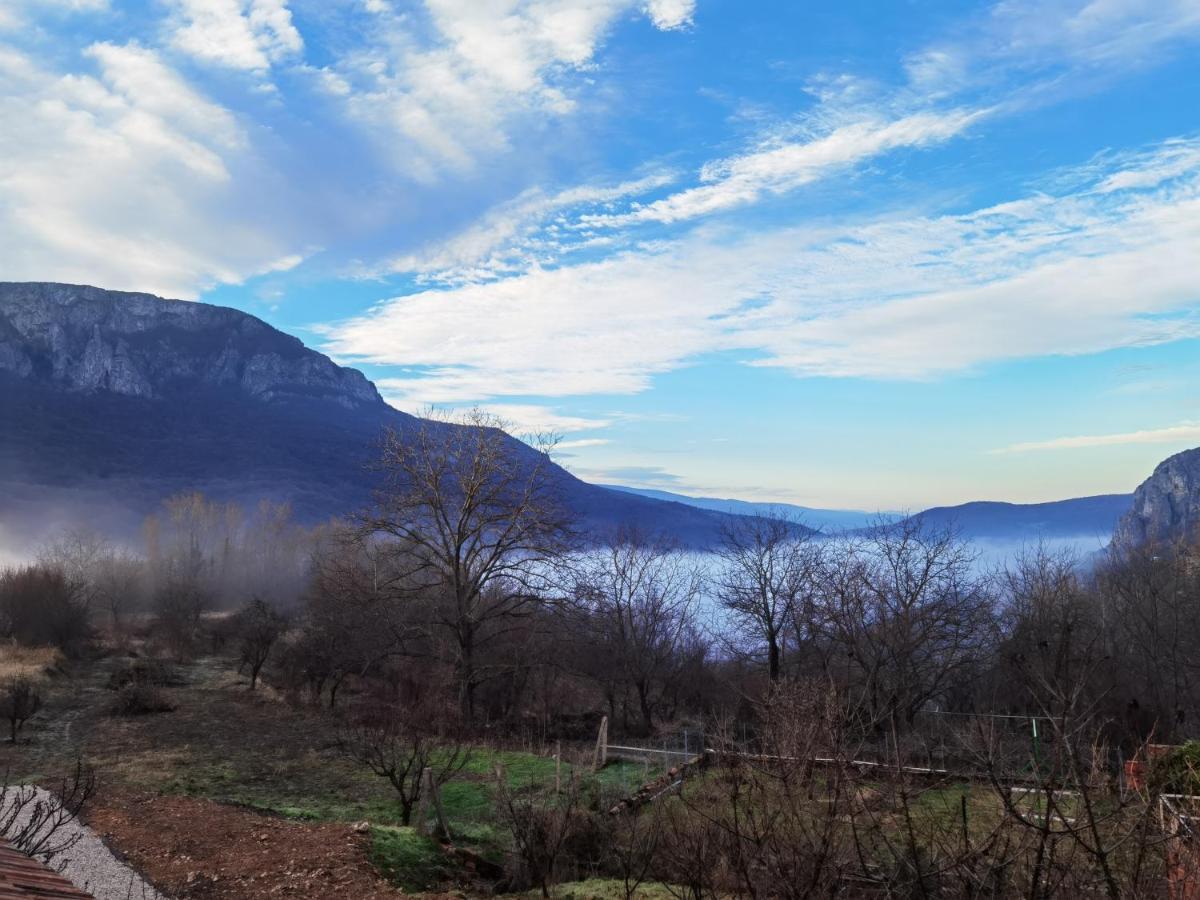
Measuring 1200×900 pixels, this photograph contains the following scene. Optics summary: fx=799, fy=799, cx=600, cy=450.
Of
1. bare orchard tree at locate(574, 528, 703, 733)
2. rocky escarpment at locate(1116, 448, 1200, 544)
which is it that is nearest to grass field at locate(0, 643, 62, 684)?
bare orchard tree at locate(574, 528, 703, 733)

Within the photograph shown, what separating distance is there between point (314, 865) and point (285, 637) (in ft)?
119

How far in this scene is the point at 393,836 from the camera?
519 inches

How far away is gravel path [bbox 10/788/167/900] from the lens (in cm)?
1032

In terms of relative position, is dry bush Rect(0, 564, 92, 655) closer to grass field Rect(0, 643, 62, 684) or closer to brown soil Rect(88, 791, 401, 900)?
grass field Rect(0, 643, 62, 684)

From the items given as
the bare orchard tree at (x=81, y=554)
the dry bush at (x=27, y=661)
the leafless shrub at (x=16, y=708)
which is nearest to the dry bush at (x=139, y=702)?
the leafless shrub at (x=16, y=708)

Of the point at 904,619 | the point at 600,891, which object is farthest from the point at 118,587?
the point at 600,891

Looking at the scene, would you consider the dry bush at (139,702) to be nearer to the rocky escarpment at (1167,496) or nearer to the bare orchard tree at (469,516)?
the bare orchard tree at (469,516)

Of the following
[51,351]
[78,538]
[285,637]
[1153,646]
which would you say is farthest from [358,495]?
[1153,646]

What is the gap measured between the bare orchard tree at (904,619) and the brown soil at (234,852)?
17374 mm

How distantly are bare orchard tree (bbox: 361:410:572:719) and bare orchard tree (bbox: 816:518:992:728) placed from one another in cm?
1077

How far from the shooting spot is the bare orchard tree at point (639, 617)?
3578 cm

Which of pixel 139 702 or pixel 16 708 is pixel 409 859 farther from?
pixel 139 702

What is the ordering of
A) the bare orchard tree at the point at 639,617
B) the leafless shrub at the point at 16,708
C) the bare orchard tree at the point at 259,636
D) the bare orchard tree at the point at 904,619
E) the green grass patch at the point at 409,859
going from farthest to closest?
the bare orchard tree at the point at 639,617 → the bare orchard tree at the point at 259,636 → the bare orchard tree at the point at 904,619 → the leafless shrub at the point at 16,708 → the green grass patch at the point at 409,859

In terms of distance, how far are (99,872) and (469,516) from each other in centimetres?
1877
